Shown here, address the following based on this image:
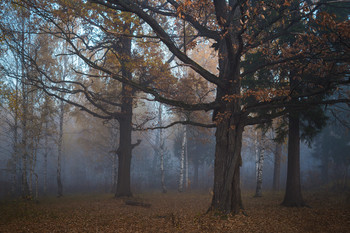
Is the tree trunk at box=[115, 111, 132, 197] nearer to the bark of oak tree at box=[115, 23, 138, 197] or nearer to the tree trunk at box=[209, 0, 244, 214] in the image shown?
the bark of oak tree at box=[115, 23, 138, 197]

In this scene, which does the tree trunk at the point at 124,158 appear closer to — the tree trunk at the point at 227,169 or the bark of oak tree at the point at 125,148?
the bark of oak tree at the point at 125,148

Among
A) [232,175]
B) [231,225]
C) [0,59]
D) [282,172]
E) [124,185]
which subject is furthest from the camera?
[282,172]

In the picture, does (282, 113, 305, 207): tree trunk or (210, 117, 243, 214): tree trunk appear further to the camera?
(282, 113, 305, 207): tree trunk

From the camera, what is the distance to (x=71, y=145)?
4956cm

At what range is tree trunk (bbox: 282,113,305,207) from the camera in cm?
1255

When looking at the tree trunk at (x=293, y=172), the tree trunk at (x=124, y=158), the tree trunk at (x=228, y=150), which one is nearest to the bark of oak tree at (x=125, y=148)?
the tree trunk at (x=124, y=158)

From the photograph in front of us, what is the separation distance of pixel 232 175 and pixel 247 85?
6.77m

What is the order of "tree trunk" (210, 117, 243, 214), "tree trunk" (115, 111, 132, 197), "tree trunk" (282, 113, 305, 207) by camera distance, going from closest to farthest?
"tree trunk" (210, 117, 243, 214), "tree trunk" (282, 113, 305, 207), "tree trunk" (115, 111, 132, 197)

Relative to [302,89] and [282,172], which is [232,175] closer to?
[302,89]

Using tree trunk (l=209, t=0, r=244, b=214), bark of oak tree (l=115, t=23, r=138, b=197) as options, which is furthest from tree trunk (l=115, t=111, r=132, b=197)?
tree trunk (l=209, t=0, r=244, b=214)

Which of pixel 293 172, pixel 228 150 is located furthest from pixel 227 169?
pixel 293 172

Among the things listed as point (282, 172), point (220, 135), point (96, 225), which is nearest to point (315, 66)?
point (220, 135)

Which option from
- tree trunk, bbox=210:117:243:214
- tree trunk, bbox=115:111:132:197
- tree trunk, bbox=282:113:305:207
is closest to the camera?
tree trunk, bbox=210:117:243:214

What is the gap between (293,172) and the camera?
43.3 feet
